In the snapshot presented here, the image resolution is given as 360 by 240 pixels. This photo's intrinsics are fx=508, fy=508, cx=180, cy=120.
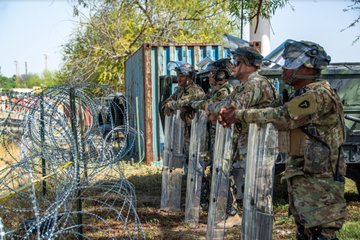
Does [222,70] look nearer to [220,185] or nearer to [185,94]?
[185,94]

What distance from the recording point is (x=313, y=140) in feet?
11.3

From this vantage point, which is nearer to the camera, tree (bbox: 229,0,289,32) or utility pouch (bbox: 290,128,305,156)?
utility pouch (bbox: 290,128,305,156)

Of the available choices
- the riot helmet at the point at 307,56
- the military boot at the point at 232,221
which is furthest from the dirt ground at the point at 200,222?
the riot helmet at the point at 307,56

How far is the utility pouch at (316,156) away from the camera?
3426mm

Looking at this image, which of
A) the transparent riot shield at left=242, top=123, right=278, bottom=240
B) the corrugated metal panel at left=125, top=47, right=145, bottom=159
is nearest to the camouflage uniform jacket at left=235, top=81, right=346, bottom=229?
the transparent riot shield at left=242, top=123, right=278, bottom=240

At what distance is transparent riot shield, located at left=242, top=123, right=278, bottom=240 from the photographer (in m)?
3.77

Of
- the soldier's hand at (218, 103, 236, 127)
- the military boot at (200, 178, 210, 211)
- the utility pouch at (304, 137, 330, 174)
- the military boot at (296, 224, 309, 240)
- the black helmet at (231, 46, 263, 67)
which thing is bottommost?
the military boot at (200, 178, 210, 211)

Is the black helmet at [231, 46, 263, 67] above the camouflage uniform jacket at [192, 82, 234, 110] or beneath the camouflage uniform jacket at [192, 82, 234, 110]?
above

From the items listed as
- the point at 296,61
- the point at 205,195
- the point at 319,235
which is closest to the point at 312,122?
the point at 296,61

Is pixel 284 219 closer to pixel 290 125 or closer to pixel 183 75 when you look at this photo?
pixel 183 75

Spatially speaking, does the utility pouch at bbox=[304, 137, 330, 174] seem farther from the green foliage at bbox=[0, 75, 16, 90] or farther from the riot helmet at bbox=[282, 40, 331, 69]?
the green foliage at bbox=[0, 75, 16, 90]

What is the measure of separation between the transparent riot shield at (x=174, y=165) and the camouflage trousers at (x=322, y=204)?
139 inches

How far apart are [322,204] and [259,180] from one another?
1.75 ft

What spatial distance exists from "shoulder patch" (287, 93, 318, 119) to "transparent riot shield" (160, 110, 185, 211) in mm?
3680
